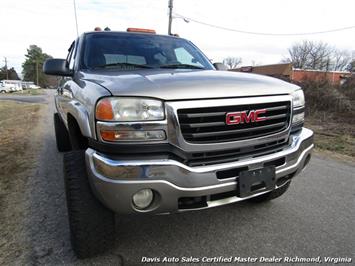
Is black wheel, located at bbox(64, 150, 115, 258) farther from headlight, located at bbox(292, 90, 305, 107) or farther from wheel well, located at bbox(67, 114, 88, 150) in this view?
headlight, located at bbox(292, 90, 305, 107)

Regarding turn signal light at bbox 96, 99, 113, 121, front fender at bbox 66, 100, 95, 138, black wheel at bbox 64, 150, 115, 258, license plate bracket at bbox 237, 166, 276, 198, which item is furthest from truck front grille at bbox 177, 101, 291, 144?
black wheel at bbox 64, 150, 115, 258

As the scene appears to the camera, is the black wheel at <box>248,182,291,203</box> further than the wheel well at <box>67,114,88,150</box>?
Yes

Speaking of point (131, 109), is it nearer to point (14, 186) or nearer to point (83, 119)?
point (83, 119)

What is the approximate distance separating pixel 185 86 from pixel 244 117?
0.49 meters

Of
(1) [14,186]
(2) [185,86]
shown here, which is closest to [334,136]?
(2) [185,86]

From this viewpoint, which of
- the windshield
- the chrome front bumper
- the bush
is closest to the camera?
the chrome front bumper

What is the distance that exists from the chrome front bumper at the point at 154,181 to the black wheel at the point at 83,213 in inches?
5.8

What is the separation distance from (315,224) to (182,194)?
5.44 feet

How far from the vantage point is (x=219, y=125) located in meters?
2.18

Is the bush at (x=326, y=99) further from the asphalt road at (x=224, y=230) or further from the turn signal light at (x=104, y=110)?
the turn signal light at (x=104, y=110)

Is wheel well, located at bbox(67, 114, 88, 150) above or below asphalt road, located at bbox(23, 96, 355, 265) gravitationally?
above

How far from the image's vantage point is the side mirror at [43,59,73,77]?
10.8 ft

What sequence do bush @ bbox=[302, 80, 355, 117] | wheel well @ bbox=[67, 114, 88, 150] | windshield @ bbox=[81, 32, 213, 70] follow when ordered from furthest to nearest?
bush @ bbox=[302, 80, 355, 117], windshield @ bbox=[81, 32, 213, 70], wheel well @ bbox=[67, 114, 88, 150]

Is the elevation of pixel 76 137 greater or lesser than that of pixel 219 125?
lesser
